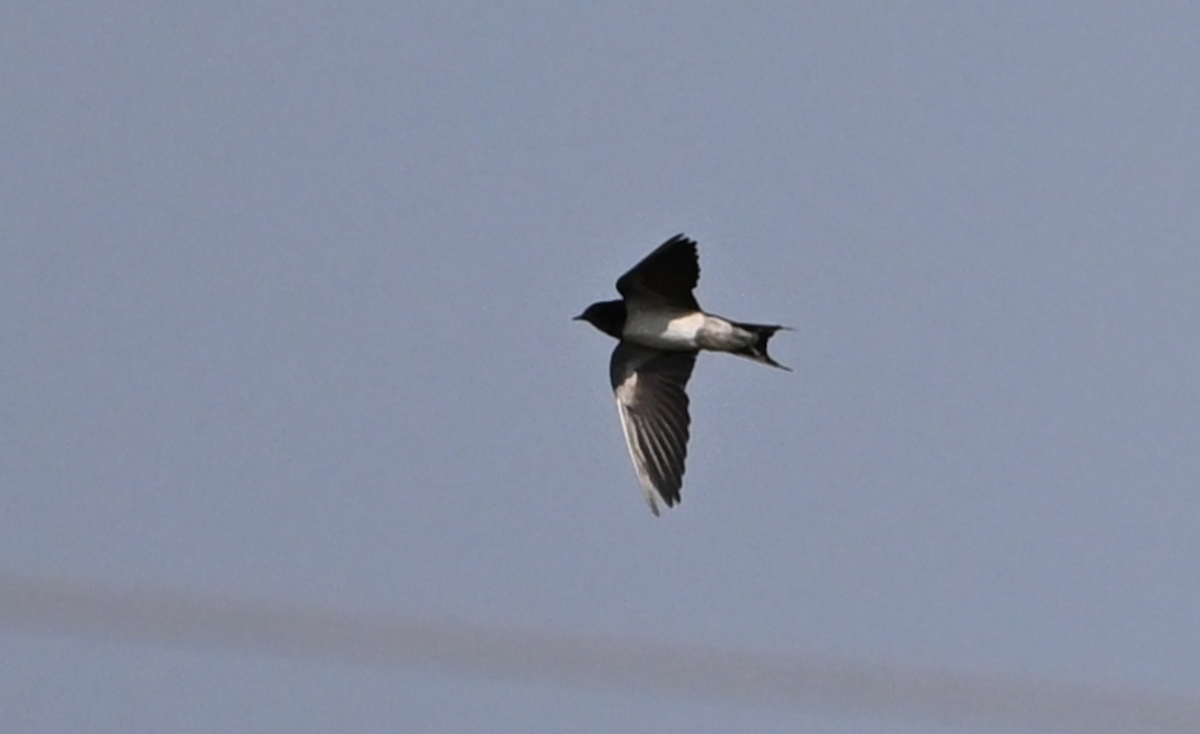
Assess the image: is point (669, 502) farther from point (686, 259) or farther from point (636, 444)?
point (686, 259)

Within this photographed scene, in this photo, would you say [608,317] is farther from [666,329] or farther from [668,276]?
[668,276]

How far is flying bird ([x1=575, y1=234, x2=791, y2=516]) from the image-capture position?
1146cm

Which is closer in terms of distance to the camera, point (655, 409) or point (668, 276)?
point (668, 276)

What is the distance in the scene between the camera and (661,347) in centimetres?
1198

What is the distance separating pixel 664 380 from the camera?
12.1 m

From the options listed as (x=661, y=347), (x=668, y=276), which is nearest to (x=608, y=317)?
(x=661, y=347)

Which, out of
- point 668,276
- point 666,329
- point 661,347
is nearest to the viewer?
point 668,276

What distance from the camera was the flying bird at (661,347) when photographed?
37.6 feet

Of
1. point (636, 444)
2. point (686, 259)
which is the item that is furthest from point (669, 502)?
point (686, 259)

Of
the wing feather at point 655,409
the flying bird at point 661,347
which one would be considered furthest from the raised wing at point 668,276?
the wing feather at point 655,409

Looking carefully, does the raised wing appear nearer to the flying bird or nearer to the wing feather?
the flying bird

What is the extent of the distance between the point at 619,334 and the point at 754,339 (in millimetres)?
855

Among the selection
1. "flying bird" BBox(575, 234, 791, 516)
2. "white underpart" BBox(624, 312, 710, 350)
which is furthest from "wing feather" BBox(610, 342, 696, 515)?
"white underpart" BBox(624, 312, 710, 350)

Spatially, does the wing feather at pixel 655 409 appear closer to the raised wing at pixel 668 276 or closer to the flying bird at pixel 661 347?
the flying bird at pixel 661 347
